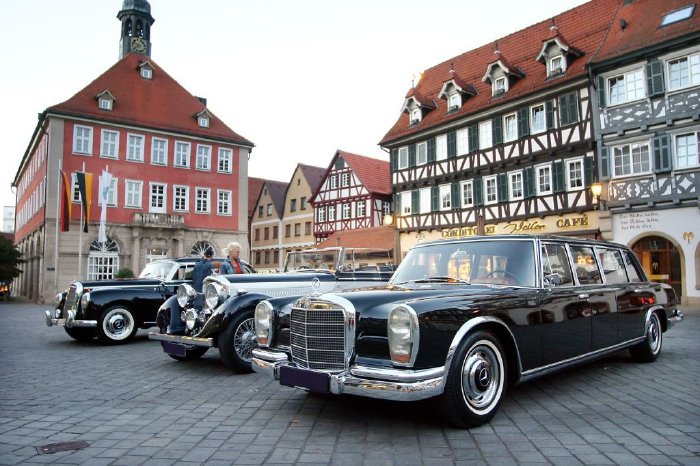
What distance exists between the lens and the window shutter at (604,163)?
2094 cm

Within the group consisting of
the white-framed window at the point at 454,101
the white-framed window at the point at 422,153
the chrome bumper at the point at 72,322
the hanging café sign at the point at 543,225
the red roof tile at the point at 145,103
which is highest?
the red roof tile at the point at 145,103

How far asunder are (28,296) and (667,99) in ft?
140

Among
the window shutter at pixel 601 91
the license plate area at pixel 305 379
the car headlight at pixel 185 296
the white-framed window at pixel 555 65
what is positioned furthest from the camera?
the white-framed window at pixel 555 65

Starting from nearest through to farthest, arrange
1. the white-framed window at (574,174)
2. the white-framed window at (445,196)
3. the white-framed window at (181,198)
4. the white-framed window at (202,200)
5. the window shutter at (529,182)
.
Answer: the white-framed window at (574,174) → the window shutter at (529,182) → the white-framed window at (445,196) → the white-framed window at (181,198) → the white-framed window at (202,200)

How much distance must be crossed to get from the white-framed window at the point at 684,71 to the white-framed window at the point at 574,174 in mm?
4375

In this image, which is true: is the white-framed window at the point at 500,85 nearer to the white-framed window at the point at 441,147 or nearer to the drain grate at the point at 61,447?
the white-framed window at the point at 441,147

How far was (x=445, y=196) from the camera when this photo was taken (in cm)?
2836

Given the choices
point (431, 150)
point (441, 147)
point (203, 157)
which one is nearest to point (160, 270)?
point (441, 147)

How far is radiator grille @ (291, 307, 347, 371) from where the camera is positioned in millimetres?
4234

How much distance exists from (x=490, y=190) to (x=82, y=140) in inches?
984

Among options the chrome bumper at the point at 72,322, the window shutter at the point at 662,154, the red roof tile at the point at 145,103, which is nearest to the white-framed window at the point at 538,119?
the window shutter at the point at 662,154

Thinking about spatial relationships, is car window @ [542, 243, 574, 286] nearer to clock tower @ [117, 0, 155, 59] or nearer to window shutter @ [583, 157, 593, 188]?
window shutter @ [583, 157, 593, 188]

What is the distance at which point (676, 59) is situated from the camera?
1919 cm

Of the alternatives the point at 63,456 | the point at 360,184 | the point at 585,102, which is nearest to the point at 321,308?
the point at 63,456
